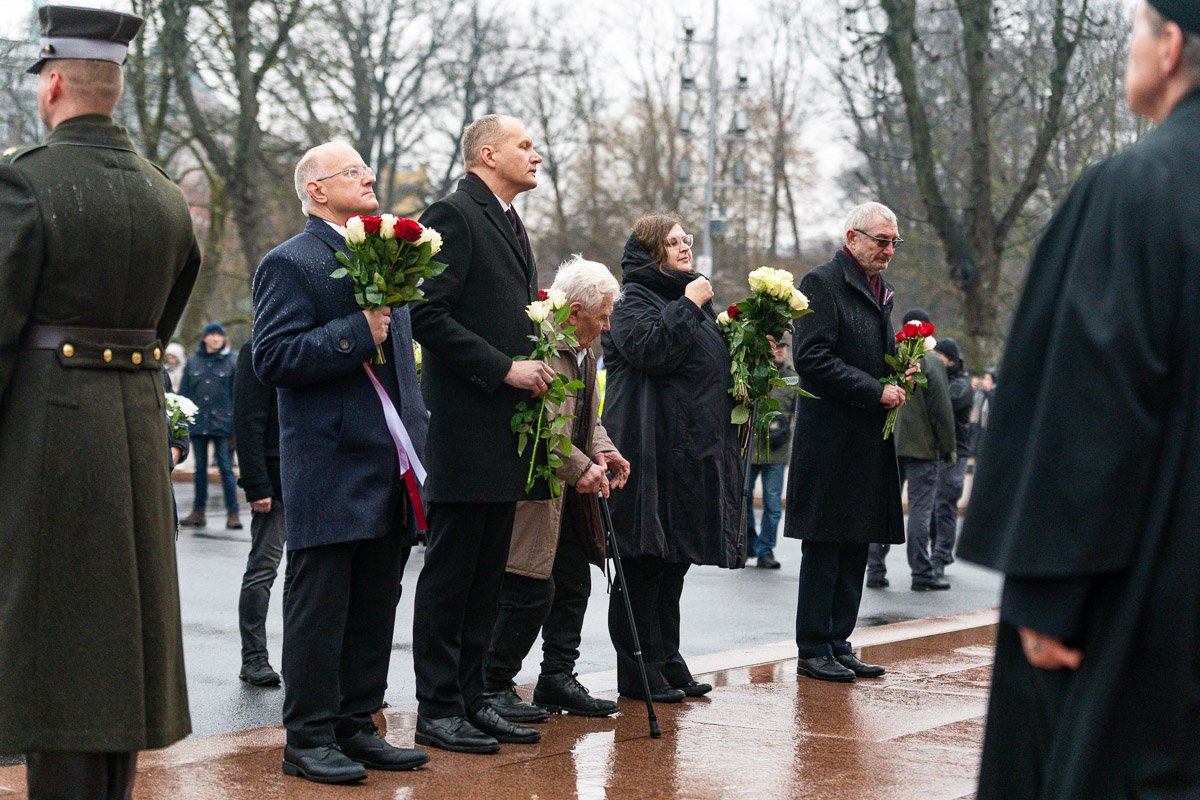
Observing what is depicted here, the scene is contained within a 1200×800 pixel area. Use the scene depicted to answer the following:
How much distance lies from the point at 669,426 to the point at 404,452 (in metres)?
1.84

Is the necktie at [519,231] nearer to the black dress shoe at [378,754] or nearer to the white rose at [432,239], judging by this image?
the white rose at [432,239]

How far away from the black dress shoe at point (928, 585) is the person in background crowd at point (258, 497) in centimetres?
607

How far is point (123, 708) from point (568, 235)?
3605 cm

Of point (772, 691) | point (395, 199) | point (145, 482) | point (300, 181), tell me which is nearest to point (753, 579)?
point (772, 691)

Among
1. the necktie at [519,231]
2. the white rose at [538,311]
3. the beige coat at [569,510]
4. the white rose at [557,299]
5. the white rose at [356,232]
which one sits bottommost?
the beige coat at [569,510]

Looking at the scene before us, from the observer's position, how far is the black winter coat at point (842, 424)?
7.07 metres

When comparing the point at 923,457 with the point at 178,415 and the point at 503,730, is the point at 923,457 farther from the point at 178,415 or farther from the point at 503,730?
the point at 503,730

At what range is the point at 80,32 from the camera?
380cm

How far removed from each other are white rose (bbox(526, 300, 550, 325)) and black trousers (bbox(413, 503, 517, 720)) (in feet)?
2.44

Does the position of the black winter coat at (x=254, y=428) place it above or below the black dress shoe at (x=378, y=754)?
above

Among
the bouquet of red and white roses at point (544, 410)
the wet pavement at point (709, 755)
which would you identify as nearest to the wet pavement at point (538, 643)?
the wet pavement at point (709, 755)

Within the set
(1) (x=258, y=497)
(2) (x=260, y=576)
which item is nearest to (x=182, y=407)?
(1) (x=258, y=497)

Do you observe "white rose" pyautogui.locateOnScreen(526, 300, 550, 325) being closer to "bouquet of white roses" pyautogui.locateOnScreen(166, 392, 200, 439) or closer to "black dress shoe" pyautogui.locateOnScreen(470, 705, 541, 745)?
"black dress shoe" pyautogui.locateOnScreen(470, 705, 541, 745)

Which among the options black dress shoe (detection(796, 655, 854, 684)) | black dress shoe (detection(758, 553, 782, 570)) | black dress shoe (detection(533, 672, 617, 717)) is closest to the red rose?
black dress shoe (detection(533, 672, 617, 717))
